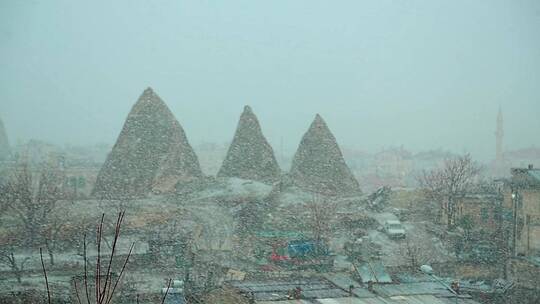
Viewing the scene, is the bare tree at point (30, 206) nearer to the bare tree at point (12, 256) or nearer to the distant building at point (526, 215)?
the bare tree at point (12, 256)

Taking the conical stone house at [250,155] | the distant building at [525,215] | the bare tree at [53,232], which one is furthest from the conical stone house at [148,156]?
the distant building at [525,215]

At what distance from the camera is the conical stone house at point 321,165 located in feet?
56.7

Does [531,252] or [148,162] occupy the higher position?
[148,162]

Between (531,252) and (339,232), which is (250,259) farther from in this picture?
(531,252)

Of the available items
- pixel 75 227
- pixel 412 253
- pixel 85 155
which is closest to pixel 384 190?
pixel 412 253

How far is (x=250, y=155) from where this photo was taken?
694 inches

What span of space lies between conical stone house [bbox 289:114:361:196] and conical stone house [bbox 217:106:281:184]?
846 millimetres

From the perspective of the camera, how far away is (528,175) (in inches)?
385

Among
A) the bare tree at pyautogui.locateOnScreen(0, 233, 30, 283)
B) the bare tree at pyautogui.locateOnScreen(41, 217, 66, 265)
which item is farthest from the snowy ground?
the bare tree at pyautogui.locateOnScreen(41, 217, 66, 265)

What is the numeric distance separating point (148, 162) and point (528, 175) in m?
11.9

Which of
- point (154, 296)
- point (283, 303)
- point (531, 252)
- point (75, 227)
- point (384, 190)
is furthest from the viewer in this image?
point (384, 190)

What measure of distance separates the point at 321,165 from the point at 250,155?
2427mm

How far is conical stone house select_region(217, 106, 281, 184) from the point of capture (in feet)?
57.2

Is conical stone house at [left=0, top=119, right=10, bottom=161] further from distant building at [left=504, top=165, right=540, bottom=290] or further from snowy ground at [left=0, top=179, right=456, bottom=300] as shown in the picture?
distant building at [left=504, top=165, right=540, bottom=290]
